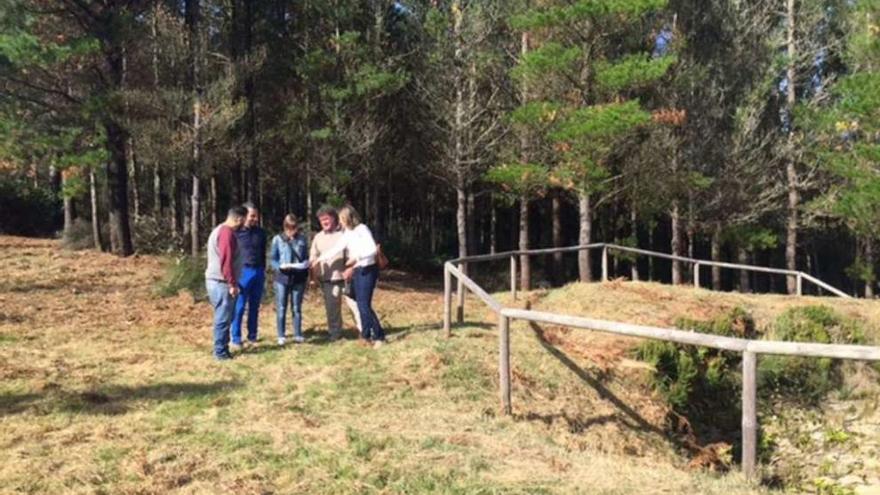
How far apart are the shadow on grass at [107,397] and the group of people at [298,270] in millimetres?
1279

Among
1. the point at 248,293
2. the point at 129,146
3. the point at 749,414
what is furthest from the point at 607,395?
the point at 129,146

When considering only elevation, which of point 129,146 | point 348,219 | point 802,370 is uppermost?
point 129,146

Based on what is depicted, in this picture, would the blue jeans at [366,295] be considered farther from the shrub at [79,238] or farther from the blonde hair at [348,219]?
the shrub at [79,238]

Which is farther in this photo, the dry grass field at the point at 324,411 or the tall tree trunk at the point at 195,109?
the tall tree trunk at the point at 195,109

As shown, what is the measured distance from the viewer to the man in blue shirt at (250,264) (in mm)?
→ 9383

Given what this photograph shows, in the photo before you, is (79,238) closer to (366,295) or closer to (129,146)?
(129,146)

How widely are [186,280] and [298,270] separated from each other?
240 inches

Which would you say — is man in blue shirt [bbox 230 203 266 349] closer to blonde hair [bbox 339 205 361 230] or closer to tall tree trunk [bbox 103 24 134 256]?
blonde hair [bbox 339 205 361 230]

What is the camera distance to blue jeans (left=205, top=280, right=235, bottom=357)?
344 inches

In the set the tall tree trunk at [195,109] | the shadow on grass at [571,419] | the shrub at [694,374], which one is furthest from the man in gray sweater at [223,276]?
the tall tree trunk at [195,109]

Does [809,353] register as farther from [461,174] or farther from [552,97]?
[461,174]

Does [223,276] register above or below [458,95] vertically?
below

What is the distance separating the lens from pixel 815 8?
2395 centimetres

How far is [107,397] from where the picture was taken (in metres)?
7.27
